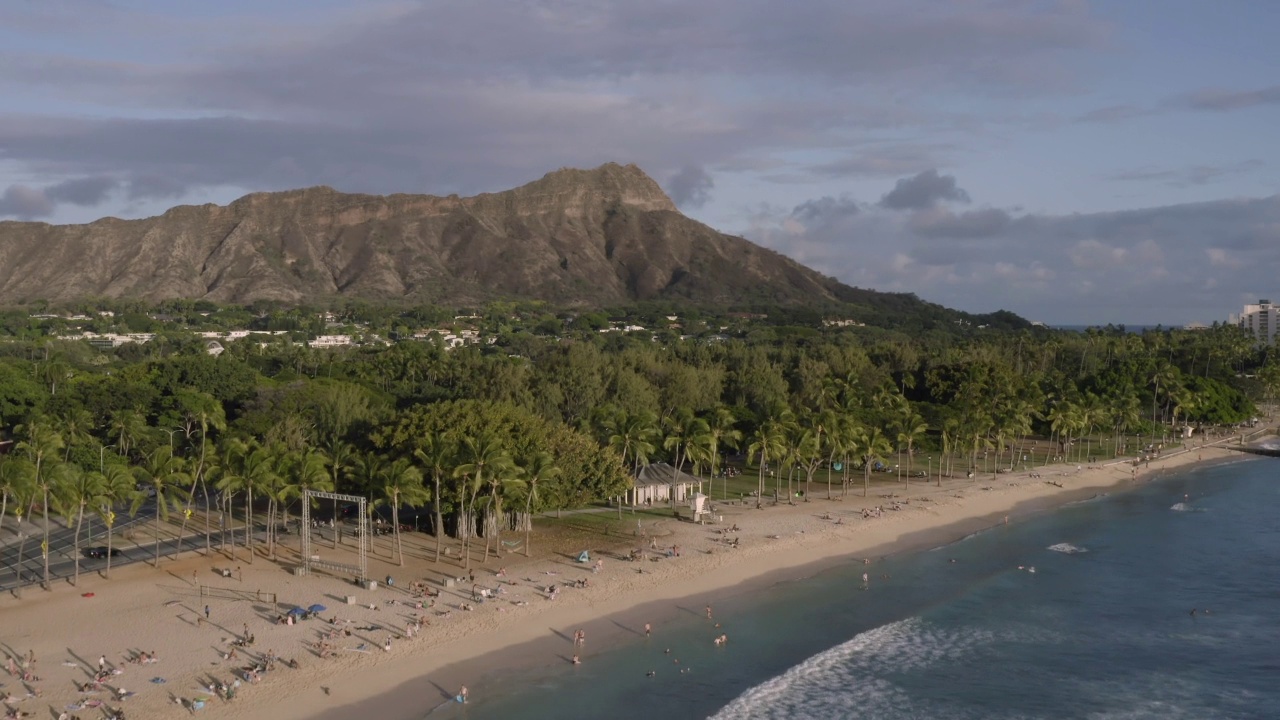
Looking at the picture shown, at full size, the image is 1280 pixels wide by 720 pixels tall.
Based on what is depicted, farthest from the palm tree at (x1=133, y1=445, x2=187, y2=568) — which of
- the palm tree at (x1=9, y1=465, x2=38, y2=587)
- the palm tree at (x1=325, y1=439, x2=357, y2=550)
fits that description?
the palm tree at (x1=325, y1=439, x2=357, y2=550)

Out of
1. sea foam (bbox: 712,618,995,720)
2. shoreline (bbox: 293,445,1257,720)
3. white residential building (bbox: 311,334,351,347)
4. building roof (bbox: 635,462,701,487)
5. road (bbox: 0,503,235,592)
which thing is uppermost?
white residential building (bbox: 311,334,351,347)

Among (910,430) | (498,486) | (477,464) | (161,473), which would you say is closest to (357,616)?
(477,464)

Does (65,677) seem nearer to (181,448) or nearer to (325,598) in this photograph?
(325,598)

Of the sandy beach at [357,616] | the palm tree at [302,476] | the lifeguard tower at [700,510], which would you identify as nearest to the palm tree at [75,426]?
the palm tree at [302,476]

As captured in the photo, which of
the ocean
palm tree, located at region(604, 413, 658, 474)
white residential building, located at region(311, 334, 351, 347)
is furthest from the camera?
white residential building, located at region(311, 334, 351, 347)

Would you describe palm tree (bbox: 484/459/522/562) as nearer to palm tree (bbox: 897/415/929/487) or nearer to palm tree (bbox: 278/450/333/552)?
palm tree (bbox: 278/450/333/552)

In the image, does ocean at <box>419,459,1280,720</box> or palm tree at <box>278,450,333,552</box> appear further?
palm tree at <box>278,450,333,552</box>

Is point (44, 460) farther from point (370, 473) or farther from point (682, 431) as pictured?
point (682, 431)

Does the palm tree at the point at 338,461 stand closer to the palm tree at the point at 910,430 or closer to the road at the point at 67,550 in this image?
the road at the point at 67,550

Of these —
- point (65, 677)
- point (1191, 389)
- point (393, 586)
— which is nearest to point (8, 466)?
point (65, 677)
